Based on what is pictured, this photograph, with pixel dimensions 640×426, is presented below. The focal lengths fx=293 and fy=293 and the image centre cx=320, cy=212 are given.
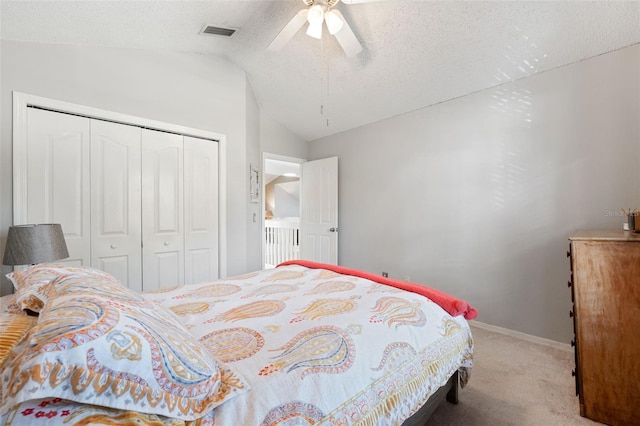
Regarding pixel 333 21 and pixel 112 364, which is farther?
pixel 333 21

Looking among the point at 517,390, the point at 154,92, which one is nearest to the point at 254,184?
the point at 154,92

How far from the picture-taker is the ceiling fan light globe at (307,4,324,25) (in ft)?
6.22

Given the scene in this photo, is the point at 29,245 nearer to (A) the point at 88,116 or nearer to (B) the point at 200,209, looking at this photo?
(A) the point at 88,116

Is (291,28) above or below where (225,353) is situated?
above

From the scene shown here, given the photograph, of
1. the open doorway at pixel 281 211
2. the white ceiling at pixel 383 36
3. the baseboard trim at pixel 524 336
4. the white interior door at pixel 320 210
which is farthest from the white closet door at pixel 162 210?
the baseboard trim at pixel 524 336

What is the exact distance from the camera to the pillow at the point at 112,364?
549mm

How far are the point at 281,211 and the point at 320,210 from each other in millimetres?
2878

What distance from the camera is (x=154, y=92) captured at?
2766 millimetres

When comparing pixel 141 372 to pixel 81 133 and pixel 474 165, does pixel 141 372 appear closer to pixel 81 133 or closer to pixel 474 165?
pixel 81 133

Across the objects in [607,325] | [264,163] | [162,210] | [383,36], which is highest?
[383,36]

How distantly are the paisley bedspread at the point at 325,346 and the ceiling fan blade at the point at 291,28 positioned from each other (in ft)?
5.74

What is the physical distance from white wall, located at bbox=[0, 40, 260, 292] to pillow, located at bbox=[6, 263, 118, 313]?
1.20 metres

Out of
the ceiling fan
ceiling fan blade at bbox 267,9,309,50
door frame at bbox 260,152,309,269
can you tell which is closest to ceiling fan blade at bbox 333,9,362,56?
the ceiling fan

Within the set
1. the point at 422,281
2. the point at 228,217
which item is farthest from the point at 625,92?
the point at 228,217
